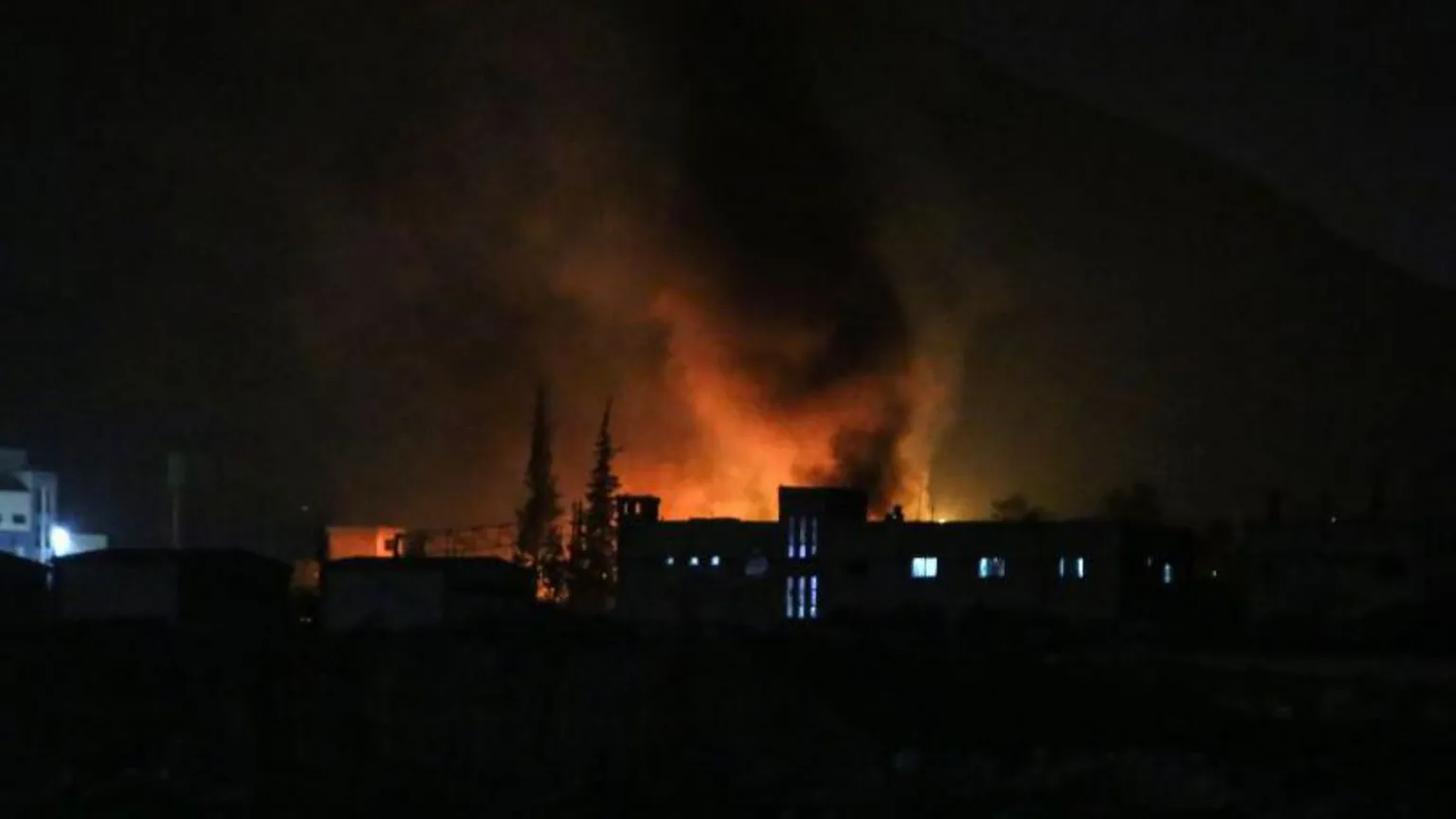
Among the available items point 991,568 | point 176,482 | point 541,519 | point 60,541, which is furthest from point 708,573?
point 176,482

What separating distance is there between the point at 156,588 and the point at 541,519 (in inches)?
775

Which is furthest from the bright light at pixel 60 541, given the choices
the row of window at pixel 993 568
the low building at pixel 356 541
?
the row of window at pixel 993 568

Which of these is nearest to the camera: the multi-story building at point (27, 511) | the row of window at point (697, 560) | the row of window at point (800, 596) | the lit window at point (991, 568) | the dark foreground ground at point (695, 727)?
the dark foreground ground at point (695, 727)

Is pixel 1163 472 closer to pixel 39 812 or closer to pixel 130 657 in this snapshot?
pixel 130 657

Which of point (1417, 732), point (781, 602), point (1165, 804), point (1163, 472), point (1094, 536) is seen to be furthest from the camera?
point (1163, 472)

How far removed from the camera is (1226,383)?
68875mm

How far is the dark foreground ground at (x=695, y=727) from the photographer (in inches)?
876

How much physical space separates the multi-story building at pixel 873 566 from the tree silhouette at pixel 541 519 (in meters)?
5.65

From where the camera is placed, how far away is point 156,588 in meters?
33.3

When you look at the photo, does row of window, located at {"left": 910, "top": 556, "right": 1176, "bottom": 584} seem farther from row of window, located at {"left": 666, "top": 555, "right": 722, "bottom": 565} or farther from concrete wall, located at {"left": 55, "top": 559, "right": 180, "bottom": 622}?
concrete wall, located at {"left": 55, "top": 559, "right": 180, "bottom": 622}

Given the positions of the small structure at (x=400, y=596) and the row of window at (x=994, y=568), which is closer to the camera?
the small structure at (x=400, y=596)

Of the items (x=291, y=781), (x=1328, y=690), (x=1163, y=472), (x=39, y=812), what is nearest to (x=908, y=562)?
(x=1328, y=690)

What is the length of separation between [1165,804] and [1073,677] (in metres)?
5.75

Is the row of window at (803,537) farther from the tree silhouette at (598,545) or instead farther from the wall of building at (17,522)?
the wall of building at (17,522)
